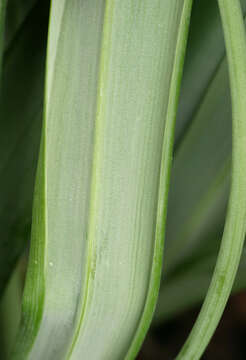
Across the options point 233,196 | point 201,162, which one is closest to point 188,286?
point 201,162

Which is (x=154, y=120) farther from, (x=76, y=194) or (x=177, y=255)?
(x=177, y=255)

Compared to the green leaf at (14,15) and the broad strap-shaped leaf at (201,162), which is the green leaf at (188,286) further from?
the green leaf at (14,15)

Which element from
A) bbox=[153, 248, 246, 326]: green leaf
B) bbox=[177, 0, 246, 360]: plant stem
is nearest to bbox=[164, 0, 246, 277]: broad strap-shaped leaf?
bbox=[153, 248, 246, 326]: green leaf

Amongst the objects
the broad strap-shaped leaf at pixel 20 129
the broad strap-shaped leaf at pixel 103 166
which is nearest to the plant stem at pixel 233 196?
the broad strap-shaped leaf at pixel 103 166

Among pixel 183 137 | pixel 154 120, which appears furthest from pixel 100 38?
pixel 183 137

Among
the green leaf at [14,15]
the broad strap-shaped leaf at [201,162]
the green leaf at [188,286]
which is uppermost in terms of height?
the green leaf at [14,15]

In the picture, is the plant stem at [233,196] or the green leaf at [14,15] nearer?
the plant stem at [233,196]

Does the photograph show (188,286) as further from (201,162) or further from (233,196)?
(233,196)
